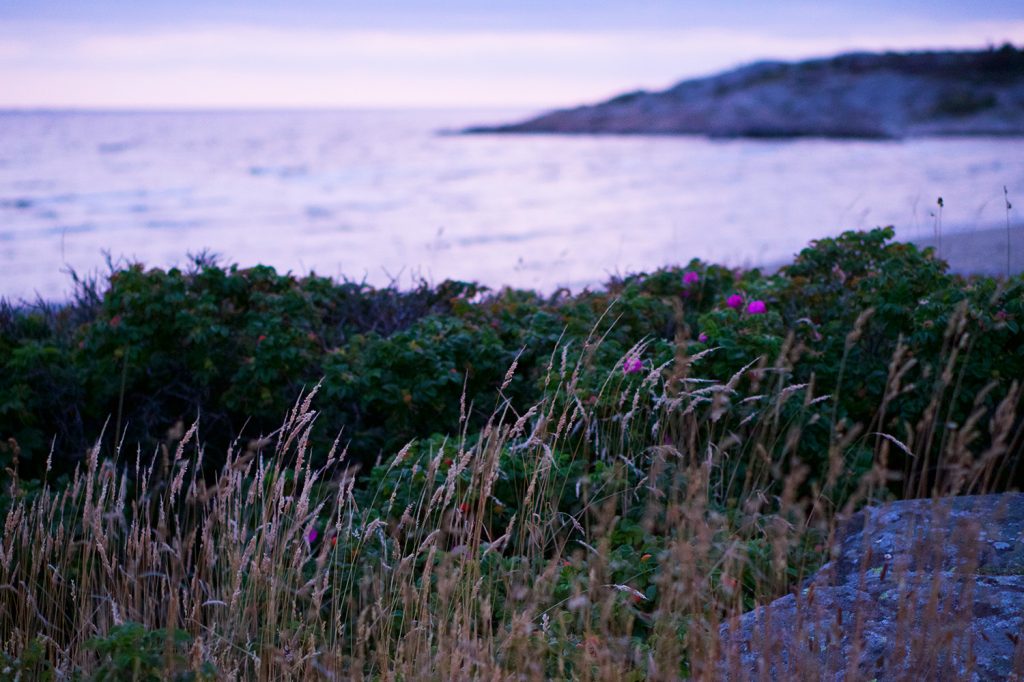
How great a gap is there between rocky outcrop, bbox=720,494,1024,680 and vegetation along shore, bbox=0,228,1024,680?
0.9 inches

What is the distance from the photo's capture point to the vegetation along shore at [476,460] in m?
2.73

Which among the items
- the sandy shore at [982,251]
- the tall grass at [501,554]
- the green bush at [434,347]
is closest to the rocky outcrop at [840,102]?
the sandy shore at [982,251]

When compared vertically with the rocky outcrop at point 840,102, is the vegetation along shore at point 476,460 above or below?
below

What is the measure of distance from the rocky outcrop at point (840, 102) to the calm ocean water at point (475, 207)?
1897 cm

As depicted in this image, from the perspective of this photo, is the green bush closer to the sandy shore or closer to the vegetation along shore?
the vegetation along shore

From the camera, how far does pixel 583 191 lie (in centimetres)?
3045

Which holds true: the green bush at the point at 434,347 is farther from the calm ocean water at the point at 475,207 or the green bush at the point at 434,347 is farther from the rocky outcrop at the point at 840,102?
the rocky outcrop at the point at 840,102

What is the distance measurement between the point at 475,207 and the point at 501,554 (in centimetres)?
2377

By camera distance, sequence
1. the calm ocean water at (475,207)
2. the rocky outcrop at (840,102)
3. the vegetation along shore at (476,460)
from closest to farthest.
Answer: the vegetation along shore at (476,460), the calm ocean water at (475,207), the rocky outcrop at (840,102)

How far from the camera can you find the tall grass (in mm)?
2416

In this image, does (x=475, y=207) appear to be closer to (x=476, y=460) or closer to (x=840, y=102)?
(x=476, y=460)

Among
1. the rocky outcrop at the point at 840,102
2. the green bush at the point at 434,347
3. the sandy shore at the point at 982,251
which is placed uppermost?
the rocky outcrop at the point at 840,102

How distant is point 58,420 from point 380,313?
198cm

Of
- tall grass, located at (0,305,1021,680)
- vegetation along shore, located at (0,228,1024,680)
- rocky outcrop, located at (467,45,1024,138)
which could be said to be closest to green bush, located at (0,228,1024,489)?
vegetation along shore, located at (0,228,1024,680)
